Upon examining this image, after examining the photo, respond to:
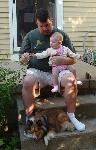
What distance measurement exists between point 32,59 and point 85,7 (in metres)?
4.46

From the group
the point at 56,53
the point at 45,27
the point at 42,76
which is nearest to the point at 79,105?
the point at 42,76

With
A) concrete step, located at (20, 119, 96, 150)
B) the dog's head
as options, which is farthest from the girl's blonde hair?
concrete step, located at (20, 119, 96, 150)

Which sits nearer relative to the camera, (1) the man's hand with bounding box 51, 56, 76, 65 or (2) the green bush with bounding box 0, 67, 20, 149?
(1) the man's hand with bounding box 51, 56, 76, 65

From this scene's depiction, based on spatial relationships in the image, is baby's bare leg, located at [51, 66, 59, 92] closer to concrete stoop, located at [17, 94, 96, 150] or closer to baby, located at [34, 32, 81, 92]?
baby, located at [34, 32, 81, 92]

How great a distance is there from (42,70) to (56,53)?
0.31 meters

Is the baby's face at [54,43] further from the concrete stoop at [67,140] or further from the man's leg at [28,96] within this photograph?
the concrete stoop at [67,140]

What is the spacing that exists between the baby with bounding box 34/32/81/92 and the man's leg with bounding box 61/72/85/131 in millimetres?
163

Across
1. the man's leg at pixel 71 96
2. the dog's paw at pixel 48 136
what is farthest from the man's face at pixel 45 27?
the dog's paw at pixel 48 136

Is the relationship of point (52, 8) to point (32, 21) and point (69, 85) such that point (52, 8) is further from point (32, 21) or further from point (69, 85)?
point (69, 85)

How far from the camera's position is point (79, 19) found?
8625 mm

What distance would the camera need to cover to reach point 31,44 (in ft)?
14.9

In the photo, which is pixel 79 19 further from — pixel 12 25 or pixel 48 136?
pixel 48 136

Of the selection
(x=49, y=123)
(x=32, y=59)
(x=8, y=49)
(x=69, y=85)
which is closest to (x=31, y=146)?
(x=49, y=123)

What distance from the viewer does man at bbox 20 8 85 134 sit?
4.07 meters
